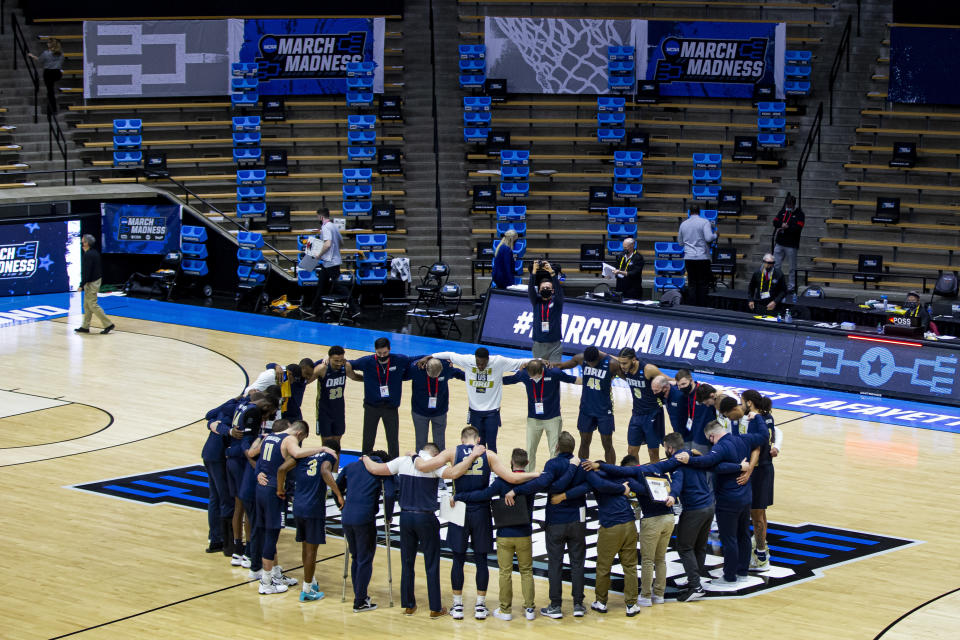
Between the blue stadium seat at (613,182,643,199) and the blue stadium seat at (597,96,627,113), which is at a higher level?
the blue stadium seat at (597,96,627,113)

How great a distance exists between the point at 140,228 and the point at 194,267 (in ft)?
4.98

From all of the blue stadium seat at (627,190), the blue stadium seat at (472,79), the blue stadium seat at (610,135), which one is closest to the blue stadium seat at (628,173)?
the blue stadium seat at (627,190)

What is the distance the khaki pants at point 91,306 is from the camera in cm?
2320

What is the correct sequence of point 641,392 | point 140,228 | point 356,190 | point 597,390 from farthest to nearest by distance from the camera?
point 356,190
point 140,228
point 597,390
point 641,392

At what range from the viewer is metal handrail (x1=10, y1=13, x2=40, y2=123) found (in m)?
30.5

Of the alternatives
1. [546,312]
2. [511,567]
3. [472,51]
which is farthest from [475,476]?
[472,51]

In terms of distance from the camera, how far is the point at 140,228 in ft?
90.6

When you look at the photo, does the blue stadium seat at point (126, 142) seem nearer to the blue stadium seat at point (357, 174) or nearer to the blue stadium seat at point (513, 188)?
the blue stadium seat at point (357, 174)

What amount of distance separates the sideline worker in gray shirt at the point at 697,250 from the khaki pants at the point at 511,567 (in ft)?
45.8

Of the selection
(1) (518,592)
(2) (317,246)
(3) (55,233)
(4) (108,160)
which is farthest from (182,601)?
(4) (108,160)

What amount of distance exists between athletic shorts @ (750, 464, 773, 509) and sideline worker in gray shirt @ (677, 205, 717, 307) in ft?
Result: 39.8

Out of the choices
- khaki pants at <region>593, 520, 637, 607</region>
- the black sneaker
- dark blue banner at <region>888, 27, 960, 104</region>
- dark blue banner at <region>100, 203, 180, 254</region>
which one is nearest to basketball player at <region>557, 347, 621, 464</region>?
the black sneaker

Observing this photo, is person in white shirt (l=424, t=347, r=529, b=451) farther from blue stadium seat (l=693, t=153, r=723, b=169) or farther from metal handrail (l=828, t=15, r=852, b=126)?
metal handrail (l=828, t=15, r=852, b=126)

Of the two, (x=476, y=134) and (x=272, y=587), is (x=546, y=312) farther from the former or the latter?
(x=476, y=134)
